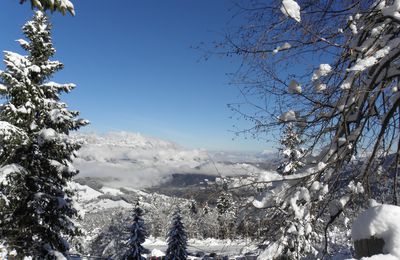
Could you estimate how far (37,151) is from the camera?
549 inches

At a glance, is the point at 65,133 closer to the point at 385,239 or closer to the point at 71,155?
the point at 71,155

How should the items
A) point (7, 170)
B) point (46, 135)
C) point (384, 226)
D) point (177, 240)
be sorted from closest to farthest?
point (384, 226), point (7, 170), point (46, 135), point (177, 240)

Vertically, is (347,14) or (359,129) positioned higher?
(347,14)

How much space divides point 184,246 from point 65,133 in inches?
935

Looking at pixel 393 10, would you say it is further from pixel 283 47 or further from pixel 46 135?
pixel 46 135

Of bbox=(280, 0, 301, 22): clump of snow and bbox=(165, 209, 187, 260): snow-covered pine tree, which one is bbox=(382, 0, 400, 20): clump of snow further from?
bbox=(165, 209, 187, 260): snow-covered pine tree

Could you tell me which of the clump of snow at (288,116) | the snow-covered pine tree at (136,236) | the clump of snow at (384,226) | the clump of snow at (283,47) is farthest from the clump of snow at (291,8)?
the snow-covered pine tree at (136,236)

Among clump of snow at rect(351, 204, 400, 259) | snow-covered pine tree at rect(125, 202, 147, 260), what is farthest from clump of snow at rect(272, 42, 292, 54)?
Result: snow-covered pine tree at rect(125, 202, 147, 260)

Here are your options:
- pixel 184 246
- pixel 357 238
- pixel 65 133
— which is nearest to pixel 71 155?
pixel 65 133

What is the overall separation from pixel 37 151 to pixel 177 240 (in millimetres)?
23979

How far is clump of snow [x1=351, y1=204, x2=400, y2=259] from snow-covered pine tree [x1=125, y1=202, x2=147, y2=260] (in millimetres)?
31284

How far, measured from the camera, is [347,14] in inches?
133

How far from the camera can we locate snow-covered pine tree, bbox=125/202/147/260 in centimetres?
3228

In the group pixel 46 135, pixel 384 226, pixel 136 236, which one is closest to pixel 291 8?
pixel 384 226
